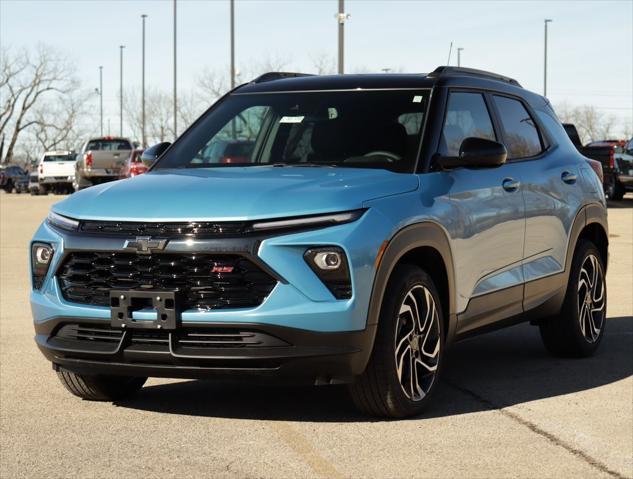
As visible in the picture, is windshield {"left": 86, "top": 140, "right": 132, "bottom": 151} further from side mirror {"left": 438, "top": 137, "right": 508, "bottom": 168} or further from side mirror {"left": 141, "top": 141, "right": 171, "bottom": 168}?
side mirror {"left": 438, "top": 137, "right": 508, "bottom": 168}

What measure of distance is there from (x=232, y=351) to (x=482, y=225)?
1.88 m

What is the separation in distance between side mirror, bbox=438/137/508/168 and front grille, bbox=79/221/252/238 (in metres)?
1.47

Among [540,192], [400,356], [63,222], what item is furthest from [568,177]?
[63,222]

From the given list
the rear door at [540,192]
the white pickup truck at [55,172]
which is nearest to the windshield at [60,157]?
the white pickup truck at [55,172]

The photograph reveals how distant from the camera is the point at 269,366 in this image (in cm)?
558

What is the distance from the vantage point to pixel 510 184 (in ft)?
23.4

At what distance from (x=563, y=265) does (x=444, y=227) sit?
1855 millimetres

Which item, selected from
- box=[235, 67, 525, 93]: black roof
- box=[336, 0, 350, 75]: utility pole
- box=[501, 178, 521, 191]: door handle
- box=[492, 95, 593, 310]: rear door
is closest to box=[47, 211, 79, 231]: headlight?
box=[235, 67, 525, 93]: black roof

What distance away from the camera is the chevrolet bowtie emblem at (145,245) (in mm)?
5531

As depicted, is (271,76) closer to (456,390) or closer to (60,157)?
(456,390)

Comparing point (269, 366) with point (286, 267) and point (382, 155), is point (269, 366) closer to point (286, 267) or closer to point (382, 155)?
point (286, 267)

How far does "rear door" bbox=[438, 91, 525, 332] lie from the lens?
654cm

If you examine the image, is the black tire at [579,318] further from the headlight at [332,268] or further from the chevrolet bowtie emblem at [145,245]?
the chevrolet bowtie emblem at [145,245]

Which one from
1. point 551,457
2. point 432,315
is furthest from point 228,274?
point 551,457
